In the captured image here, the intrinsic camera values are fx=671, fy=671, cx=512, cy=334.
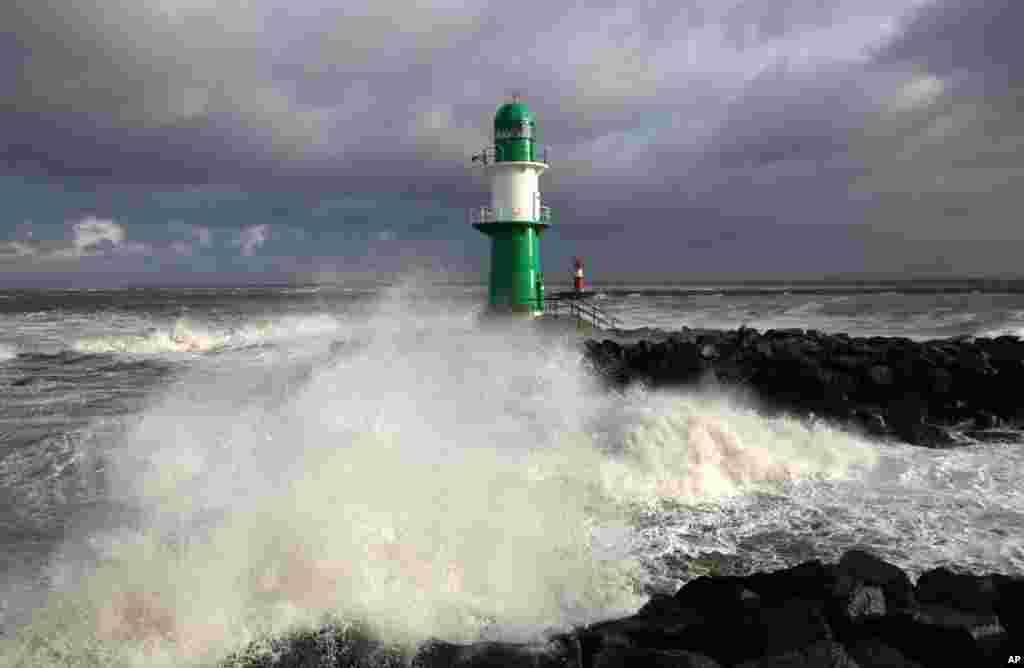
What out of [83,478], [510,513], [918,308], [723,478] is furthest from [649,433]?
[918,308]

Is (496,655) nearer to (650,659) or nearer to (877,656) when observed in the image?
(650,659)

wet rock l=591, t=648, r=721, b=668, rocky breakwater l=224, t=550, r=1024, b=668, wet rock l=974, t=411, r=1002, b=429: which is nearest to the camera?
wet rock l=591, t=648, r=721, b=668

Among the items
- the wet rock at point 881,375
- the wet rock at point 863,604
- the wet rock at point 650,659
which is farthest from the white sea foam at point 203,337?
the wet rock at point 863,604

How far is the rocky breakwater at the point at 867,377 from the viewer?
9805mm

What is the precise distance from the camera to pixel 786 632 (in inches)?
141

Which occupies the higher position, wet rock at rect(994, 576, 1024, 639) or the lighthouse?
the lighthouse

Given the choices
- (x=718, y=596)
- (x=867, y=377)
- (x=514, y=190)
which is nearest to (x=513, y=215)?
(x=514, y=190)

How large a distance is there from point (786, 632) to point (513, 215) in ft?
38.6

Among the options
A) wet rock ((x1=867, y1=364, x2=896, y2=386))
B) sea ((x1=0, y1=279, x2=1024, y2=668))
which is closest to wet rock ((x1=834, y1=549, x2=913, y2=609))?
sea ((x1=0, y1=279, x2=1024, y2=668))

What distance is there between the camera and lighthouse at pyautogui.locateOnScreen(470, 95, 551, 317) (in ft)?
47.6

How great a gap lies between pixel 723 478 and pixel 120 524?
5940 millimetres

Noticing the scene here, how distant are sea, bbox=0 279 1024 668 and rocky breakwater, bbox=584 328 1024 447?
487 millimetres

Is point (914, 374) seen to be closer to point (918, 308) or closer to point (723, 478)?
point (723, 478)

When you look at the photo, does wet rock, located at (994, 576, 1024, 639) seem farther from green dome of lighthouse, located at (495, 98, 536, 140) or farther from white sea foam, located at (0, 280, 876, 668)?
green dome of lighthouse, located at (495, 98, 536, 140)
